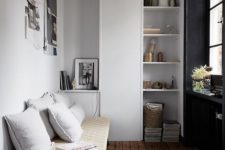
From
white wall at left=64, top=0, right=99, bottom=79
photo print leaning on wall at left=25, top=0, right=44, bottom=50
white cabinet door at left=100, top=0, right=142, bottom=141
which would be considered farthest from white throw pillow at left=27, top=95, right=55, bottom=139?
white wall at left=64, top=0, right=99, bottom=79

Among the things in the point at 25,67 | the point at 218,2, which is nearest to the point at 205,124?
the point at 218,2

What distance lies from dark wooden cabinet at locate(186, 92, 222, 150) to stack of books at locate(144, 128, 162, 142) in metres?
0.44

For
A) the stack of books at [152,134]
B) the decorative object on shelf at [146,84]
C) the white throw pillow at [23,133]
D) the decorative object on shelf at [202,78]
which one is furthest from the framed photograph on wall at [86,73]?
the white throw pillow at [23,133]

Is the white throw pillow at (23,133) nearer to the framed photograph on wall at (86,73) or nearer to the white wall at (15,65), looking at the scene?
the white wall at (15,65)

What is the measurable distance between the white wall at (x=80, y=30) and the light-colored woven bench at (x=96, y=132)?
40.9 inches

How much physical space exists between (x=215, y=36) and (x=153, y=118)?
1508 millimetres

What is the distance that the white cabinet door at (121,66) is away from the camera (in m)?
4.37

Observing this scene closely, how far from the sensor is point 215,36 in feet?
13.1

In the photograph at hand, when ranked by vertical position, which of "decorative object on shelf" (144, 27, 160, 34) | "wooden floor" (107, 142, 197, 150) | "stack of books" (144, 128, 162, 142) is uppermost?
"decorative object on shelf" (144, 27, 160, 34)

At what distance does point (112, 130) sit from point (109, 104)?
1.33 feet

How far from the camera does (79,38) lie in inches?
183

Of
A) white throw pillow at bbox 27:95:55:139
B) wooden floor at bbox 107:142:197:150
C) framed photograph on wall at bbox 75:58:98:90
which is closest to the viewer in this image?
white throw pillow at bbox 27:95:55:139

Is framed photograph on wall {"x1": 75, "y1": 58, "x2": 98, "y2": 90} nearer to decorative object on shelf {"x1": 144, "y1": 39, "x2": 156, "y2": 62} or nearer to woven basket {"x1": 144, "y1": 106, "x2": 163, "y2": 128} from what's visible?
decorative object on shelf {"x1": 144, "y1": 39, "x2": 156, "y2": 62}

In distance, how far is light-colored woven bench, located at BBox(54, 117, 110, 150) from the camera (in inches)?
112
